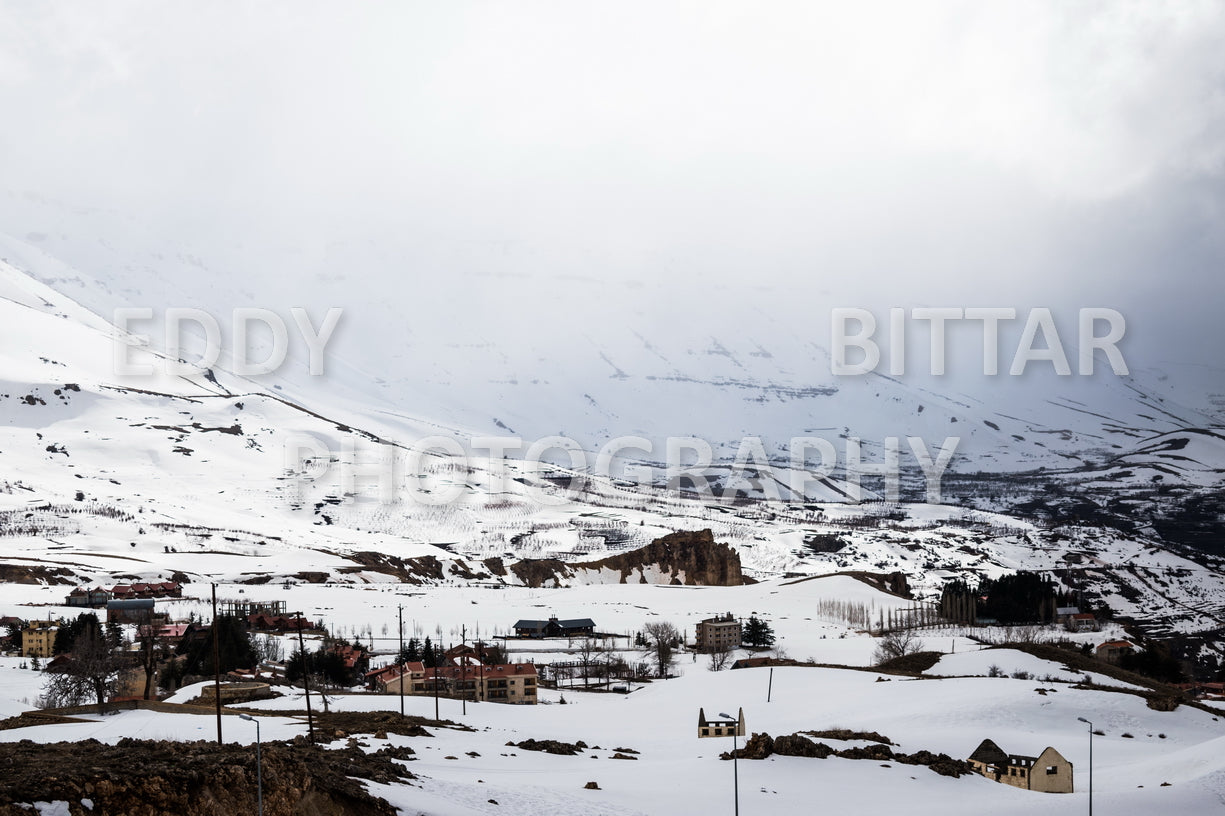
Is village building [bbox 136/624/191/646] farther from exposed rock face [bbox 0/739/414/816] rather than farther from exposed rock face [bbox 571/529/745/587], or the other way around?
exposed rock face [bbox 571/529/745/587]

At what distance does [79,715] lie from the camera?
33781 mm

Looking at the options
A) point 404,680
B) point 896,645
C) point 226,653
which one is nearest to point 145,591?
point 226,653

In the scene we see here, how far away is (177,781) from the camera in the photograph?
16.9 meters

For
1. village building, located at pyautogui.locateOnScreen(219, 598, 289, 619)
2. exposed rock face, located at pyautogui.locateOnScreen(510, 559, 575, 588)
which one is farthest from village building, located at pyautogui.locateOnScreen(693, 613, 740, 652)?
exposed rock face, located at pyautogui.locateOnScreen(510, 559, 575, 588)

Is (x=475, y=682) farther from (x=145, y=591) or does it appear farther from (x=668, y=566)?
(x=668, y=566)

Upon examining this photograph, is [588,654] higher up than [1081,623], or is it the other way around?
[588,654]

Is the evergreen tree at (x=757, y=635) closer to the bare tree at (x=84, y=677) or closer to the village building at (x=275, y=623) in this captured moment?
the village building at (x=275, y=623)

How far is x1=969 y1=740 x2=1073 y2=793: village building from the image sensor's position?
31.6 metres

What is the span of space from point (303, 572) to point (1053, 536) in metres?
113

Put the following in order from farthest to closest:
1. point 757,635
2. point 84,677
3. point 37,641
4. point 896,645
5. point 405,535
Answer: point 405,535 < point 757,635 < point 896,645 < point 37,641 < point 84,677

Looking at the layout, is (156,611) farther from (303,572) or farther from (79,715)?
(79,715)

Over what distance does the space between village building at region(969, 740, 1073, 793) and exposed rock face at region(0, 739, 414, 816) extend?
829 inches

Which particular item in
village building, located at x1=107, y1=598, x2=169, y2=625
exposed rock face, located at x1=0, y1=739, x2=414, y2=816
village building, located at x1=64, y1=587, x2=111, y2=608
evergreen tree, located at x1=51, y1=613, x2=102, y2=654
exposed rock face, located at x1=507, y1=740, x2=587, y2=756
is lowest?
village building, located at x1=64, y1=587, x2=111, y2=608

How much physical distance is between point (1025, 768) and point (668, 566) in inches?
3891
